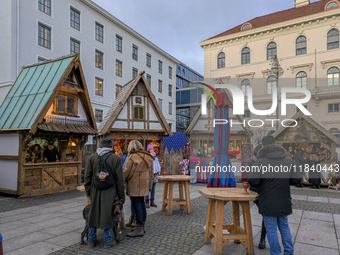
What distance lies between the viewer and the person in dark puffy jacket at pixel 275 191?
4027 millimetres

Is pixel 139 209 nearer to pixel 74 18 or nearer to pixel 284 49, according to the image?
pixel 74 18

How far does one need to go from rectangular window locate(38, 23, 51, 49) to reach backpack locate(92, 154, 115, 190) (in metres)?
20.2

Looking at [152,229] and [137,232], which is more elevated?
[137,232]

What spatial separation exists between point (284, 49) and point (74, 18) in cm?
2249

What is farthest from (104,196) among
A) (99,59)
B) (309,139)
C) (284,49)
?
(284,49)

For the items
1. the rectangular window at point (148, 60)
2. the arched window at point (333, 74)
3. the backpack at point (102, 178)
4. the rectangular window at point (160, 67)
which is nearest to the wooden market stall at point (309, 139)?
the backpack at point (102, 178)

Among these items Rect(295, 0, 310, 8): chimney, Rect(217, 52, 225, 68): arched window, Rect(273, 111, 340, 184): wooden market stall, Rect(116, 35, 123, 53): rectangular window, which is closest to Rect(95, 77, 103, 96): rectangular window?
Rect(116, 35, 123, 53): rectangular window

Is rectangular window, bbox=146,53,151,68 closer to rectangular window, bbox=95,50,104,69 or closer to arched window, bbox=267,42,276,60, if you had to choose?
rectangular window, bbox=95,50,104,69

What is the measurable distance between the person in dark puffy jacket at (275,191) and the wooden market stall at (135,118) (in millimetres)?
11146

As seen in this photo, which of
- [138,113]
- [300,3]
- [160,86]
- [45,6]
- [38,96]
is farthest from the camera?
[160,86]

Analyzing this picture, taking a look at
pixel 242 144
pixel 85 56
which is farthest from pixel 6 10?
pixel 242 144

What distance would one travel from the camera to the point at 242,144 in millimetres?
14609

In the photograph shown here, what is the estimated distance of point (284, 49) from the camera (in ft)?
98.3

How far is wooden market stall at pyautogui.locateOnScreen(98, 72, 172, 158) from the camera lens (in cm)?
1507
